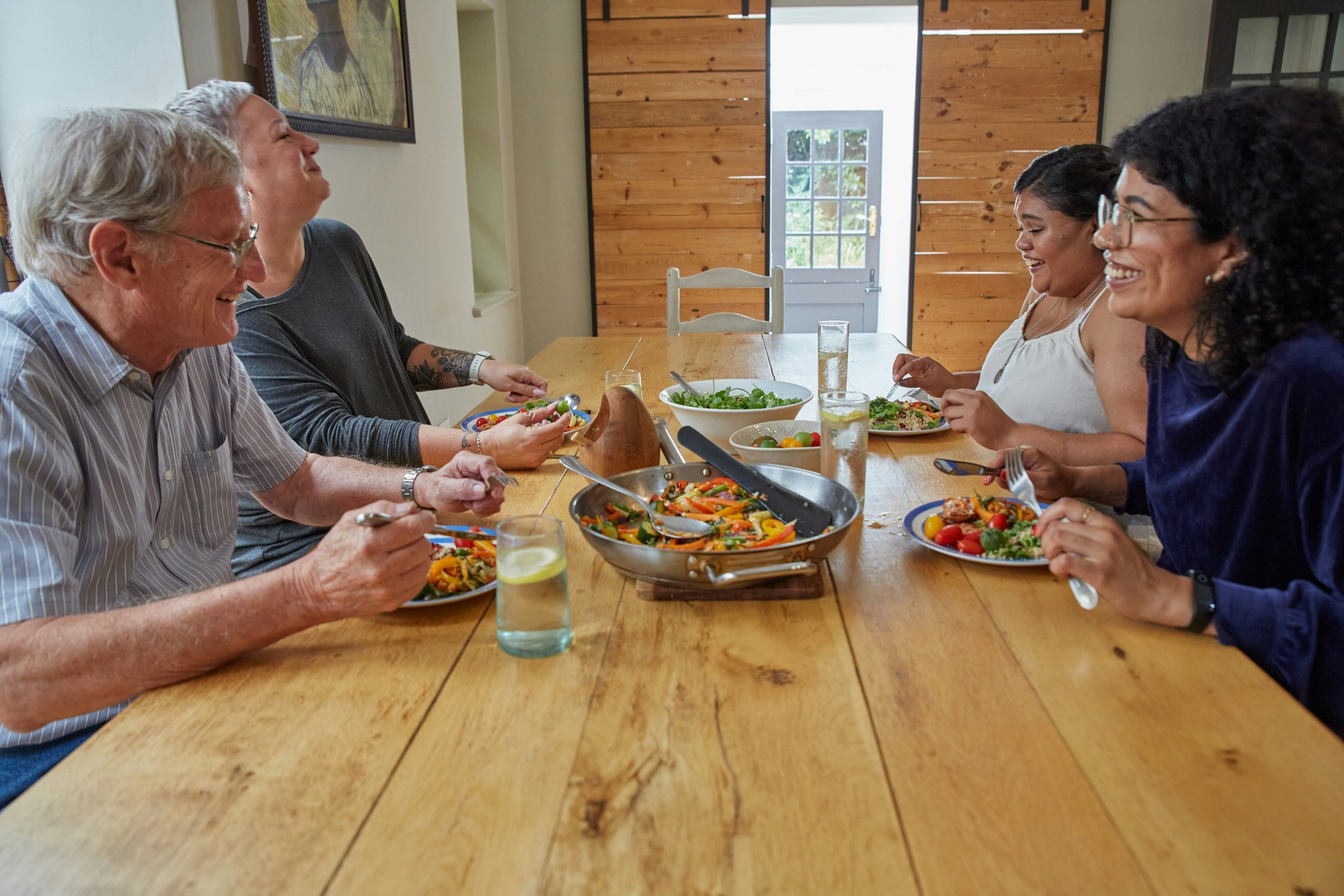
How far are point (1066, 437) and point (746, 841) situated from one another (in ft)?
4.13

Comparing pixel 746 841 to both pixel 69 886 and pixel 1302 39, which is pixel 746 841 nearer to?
pixel 69 886

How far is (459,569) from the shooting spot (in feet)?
3.93

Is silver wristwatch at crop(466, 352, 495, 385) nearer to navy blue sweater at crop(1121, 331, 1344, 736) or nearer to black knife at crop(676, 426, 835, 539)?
black knife at crop(676, 426, 835, 539)

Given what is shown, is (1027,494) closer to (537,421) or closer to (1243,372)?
(1243,372)

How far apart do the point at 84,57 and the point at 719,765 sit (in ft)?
7.57

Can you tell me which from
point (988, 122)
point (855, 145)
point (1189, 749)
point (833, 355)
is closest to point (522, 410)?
point (833, 355)

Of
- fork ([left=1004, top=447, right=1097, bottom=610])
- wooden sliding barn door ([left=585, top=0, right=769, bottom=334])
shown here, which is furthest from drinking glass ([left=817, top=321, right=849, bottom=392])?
wooden sliding barn door ([left=585, top=0, right=769, bottom=334])

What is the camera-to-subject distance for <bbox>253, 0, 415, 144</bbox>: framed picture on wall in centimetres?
257

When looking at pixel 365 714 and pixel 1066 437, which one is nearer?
pixel 365 714

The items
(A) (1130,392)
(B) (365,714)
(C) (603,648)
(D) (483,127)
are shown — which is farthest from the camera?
(D) (483,127)

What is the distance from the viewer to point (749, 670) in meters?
0.99

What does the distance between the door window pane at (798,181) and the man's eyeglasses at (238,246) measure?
5140mm

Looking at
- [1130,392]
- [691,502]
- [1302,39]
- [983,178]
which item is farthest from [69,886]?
[1302,39]

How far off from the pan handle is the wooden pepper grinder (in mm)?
543
